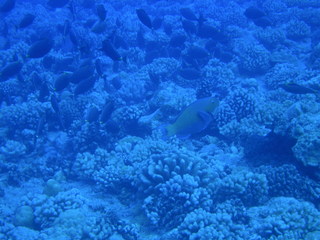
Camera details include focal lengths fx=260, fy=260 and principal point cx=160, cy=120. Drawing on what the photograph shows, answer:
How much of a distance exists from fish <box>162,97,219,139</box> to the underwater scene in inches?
0.5

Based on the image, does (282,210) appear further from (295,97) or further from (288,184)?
(295,97)

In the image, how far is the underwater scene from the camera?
3.77 meters

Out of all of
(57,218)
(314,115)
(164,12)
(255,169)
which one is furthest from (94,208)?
(164,12)

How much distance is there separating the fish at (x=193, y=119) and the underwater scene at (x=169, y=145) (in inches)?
0.5

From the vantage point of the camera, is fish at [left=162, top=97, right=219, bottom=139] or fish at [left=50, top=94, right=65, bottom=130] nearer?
fish at [left=162, top=97, right=219, bottom=139]

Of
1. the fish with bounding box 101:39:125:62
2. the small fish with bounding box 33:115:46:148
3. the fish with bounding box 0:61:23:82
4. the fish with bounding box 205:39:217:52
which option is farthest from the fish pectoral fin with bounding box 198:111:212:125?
the fish with bounding box 205:39:217:52

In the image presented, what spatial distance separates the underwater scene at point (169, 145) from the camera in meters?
3.77

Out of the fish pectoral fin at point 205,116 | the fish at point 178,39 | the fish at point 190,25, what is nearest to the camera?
the fish pectoral fin at point 205,116

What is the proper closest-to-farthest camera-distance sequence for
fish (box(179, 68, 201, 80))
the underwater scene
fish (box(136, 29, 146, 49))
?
the underwater scene < fish (box(179, 68, 201, 80)) < fish (box(136, 29, 146, 49))

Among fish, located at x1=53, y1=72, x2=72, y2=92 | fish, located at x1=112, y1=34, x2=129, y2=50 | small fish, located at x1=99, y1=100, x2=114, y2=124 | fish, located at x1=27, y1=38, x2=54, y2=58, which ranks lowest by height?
small fish, located at x1=99, y1=100, x2=114, y2=124

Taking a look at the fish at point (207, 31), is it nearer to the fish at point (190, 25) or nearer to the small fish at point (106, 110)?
the fish at point (190, 25)

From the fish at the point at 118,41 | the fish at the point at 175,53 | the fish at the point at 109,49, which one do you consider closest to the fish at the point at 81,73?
the fish at the point at 109,49

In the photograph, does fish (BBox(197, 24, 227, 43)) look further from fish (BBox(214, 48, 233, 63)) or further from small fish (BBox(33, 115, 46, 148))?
small fish (BBox(33, 115, 46, 148))

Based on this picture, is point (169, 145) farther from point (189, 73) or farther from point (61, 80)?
point (189, 73)
